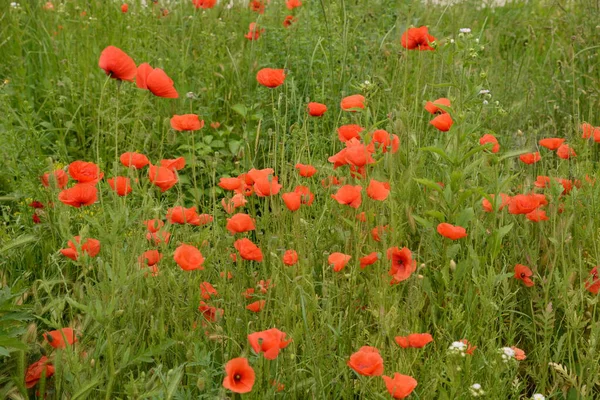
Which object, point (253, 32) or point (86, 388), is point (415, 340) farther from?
point (253, 32)

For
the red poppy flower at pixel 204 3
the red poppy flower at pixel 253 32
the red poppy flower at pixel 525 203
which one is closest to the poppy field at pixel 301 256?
the red poppy flower at pixel 525 203

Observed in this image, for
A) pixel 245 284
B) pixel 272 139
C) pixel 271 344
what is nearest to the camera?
pixel 271 344

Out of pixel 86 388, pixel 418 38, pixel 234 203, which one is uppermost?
pixel 418 38

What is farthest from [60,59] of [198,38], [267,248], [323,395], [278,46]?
[323,395]

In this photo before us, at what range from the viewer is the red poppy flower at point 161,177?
2273 mm

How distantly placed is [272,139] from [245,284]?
1.14 meters

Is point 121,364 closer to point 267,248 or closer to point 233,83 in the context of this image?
point 267,248

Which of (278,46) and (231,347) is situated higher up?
(278,46)

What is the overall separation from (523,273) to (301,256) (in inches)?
27.4

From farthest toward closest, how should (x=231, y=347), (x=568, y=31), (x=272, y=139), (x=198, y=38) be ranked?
(x=568, y=31), (x=198, y=38), (x=272, y=139), (x=231, y=347)

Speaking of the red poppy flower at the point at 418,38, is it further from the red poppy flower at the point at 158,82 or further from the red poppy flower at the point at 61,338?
the red poppy flower at the point at 61,338

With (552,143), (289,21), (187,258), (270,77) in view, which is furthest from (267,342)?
(289,21)

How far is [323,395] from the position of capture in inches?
75.7

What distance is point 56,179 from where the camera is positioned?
222 cm
